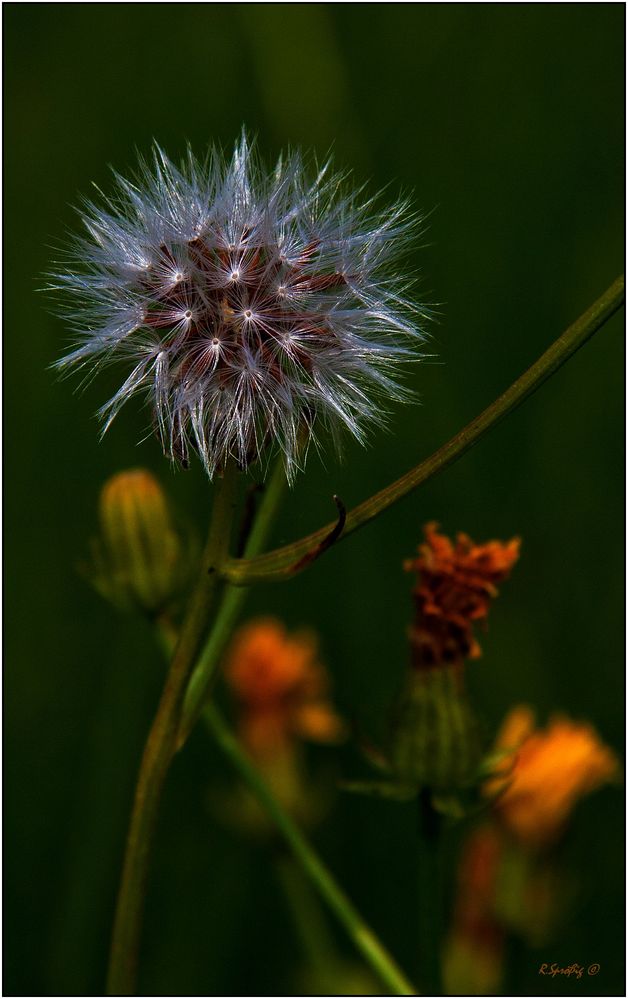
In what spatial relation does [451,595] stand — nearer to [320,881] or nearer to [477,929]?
[320,881]

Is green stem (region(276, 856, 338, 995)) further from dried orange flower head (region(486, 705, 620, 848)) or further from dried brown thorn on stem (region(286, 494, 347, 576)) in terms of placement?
dried brown thorn on stem (region(286, 494, 347, 576))

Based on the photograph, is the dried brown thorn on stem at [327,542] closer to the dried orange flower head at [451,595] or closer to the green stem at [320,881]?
the green stem at [320,881]

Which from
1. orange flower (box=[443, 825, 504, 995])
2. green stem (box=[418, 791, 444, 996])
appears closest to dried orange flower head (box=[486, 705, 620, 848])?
orange flower (box=[443, 825, 504, 995])

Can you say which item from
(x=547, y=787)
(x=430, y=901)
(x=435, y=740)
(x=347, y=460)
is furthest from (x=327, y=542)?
(x=347, y=460)

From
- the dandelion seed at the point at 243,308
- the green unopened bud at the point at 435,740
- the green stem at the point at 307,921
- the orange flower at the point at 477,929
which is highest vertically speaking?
the dandelion seed at the point at 243,308

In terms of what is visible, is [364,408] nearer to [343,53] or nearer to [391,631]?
[391,631]

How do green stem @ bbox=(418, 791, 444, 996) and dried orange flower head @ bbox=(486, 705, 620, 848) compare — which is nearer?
green stem @ bbox=(418, 791, 444, 996)

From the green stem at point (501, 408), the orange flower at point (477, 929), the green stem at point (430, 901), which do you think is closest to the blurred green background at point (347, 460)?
the orange flower at point (477, 929)
